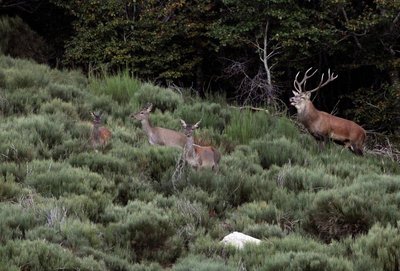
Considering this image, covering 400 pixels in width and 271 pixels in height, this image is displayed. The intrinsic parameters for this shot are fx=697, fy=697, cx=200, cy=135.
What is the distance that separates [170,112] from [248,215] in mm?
6030

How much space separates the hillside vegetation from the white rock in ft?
0.51

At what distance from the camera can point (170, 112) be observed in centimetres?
1466

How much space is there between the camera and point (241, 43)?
802 inches

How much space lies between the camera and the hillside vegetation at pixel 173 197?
720 cm

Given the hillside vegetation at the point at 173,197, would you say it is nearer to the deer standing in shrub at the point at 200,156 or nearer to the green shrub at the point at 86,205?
the green shrub at the point at 86,205

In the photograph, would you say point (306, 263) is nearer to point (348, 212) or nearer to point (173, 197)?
point (348, 212)

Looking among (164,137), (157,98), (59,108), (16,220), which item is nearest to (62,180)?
(16,220)

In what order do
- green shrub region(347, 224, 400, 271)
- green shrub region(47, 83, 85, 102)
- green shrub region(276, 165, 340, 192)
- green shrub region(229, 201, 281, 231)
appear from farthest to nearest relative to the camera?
green shrub region(47, 83, 85, 102), green shrub region(276, 165, 340, 192), green shrub region(229, 201, 281, 231), green shrub region(347, 224, 400, 271)

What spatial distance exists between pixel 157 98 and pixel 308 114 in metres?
3.25

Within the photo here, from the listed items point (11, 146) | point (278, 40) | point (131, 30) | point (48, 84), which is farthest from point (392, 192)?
point (131, 30)

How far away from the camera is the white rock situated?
25.3ft

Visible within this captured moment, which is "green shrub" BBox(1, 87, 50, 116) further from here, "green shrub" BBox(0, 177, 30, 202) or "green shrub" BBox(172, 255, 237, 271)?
"green shrub" BBox(172, 255, 237, 271)

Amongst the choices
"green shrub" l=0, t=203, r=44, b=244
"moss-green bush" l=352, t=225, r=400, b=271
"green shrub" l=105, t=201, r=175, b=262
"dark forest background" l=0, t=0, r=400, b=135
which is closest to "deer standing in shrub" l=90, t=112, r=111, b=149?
"green shrub" l=105, t=201, r=175, b=262

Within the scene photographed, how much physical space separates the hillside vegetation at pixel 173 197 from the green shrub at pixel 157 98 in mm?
829
